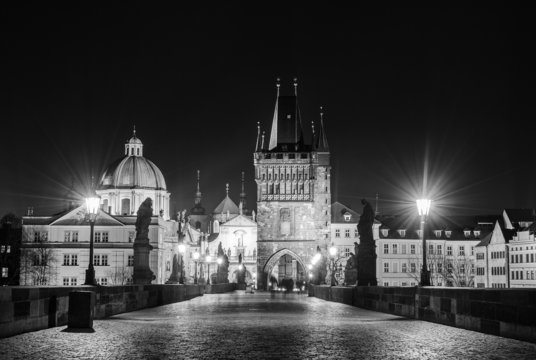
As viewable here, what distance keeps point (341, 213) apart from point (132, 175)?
3272cm

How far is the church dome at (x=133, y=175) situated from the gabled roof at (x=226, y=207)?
49835mm

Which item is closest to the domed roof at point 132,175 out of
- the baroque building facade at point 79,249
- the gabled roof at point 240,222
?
the baroque building facade at point 79,249

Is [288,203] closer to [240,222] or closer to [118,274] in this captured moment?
[118,274]

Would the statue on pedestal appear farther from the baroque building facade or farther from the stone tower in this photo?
the stone tower

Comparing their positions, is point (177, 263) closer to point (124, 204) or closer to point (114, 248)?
point (114, 248)

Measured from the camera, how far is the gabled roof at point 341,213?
127 m

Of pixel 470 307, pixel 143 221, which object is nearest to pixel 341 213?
pixel 143 221

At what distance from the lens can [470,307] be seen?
17844mm

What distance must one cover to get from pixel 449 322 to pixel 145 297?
14.4 metres

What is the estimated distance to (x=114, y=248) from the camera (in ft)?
366

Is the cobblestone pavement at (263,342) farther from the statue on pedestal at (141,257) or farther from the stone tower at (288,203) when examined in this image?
the stone tower at (288,203)

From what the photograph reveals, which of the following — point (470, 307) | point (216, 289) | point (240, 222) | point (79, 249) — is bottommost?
point (216, 289)

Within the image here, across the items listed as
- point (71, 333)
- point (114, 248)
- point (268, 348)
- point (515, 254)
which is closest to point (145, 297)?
point (71, 333)

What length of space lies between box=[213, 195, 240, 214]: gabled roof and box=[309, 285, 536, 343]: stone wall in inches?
5944
